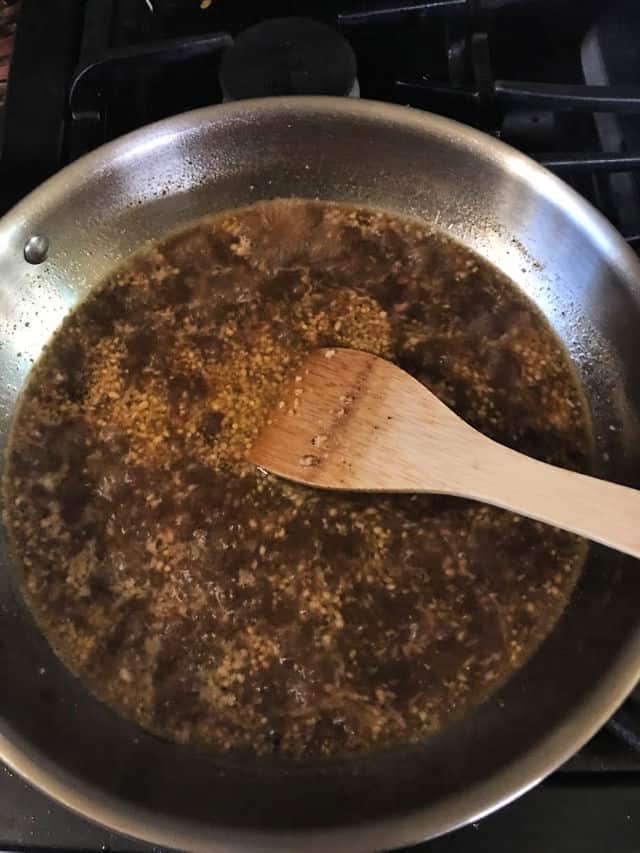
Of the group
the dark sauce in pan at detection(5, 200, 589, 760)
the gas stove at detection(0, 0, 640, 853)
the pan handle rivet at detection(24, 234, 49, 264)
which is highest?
the gas stove at detection(0, 0, 640, 853)

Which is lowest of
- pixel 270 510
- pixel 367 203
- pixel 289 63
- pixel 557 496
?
pixel 270 510

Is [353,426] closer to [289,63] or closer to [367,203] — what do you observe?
[367,203]

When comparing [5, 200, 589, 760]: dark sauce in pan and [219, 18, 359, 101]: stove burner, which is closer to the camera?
[5, 200, 589, 760]: dark sauce in pan

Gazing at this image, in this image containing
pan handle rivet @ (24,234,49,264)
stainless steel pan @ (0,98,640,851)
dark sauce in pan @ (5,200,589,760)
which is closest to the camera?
stainless steel pan @ (0,98,640,851)

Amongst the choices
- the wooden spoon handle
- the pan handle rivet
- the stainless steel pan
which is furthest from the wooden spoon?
the pan handle rivet

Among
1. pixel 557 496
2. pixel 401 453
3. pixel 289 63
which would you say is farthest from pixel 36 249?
pixel 557 496

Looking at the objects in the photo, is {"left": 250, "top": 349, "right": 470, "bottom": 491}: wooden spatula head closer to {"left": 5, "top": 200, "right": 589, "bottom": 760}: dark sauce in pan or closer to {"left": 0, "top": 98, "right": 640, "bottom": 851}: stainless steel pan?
{"left": 5, "top": 200, "right": 589, "bottom": 760}: dark sauce in pan

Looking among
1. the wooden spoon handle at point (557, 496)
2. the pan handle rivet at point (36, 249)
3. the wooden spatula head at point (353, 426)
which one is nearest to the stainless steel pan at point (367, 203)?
the pan handle rivet at point (36, 249)
